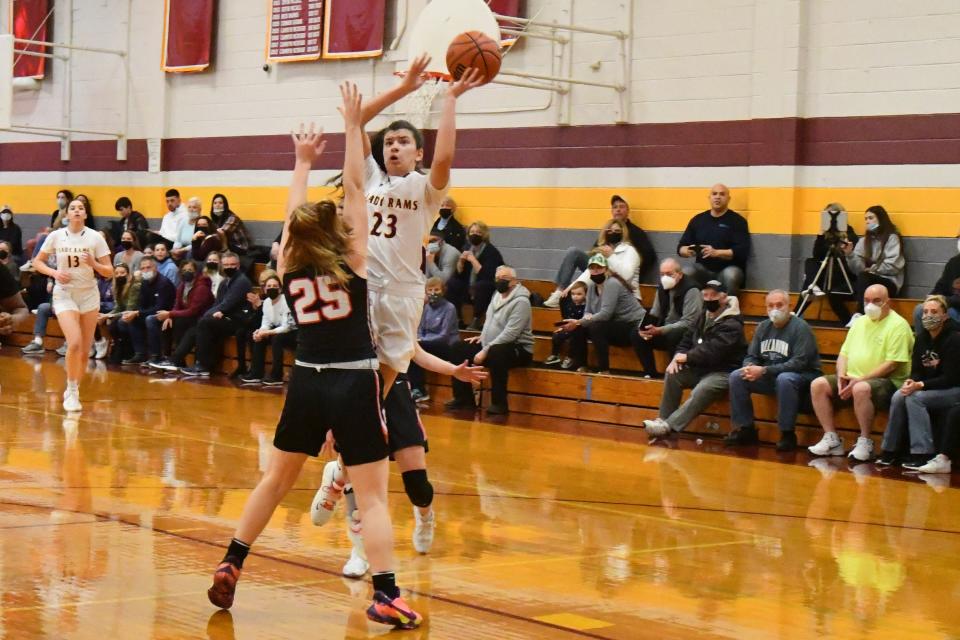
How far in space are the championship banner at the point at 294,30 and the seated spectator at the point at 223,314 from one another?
312 cm

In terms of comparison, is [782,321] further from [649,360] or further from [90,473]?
[90,473]

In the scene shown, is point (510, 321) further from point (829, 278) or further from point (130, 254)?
point (130, 254)

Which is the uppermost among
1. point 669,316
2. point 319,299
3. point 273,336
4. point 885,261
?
point 885,261

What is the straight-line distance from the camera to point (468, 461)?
31.5 feet

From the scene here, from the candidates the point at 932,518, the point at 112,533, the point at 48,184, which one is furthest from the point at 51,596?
the point at 48,184

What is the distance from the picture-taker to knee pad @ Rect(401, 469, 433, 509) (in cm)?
603

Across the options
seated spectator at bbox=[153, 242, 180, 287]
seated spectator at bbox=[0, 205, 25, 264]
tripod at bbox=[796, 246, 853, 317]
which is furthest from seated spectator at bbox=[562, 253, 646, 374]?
seated spectator at bbox=[0, 205, 25, 264]

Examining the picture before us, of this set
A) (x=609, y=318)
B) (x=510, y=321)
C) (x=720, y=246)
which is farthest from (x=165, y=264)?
(x=720, y=246)

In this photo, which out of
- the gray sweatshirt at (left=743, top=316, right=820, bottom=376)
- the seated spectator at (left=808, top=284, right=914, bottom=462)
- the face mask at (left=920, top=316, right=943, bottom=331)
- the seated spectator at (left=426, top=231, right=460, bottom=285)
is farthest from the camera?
the seated spectator at (left=426, top=231, right=460, bottom=285)

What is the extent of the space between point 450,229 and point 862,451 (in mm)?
6139

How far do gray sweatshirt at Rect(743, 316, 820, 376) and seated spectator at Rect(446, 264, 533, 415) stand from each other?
2.46m

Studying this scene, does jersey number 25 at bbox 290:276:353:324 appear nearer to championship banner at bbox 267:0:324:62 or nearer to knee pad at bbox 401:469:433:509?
knee pad at bbox 401:469:433:509

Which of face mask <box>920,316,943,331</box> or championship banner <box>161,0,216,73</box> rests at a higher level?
championship banner <box>161,0,216,73</box>

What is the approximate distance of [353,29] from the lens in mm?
16688
